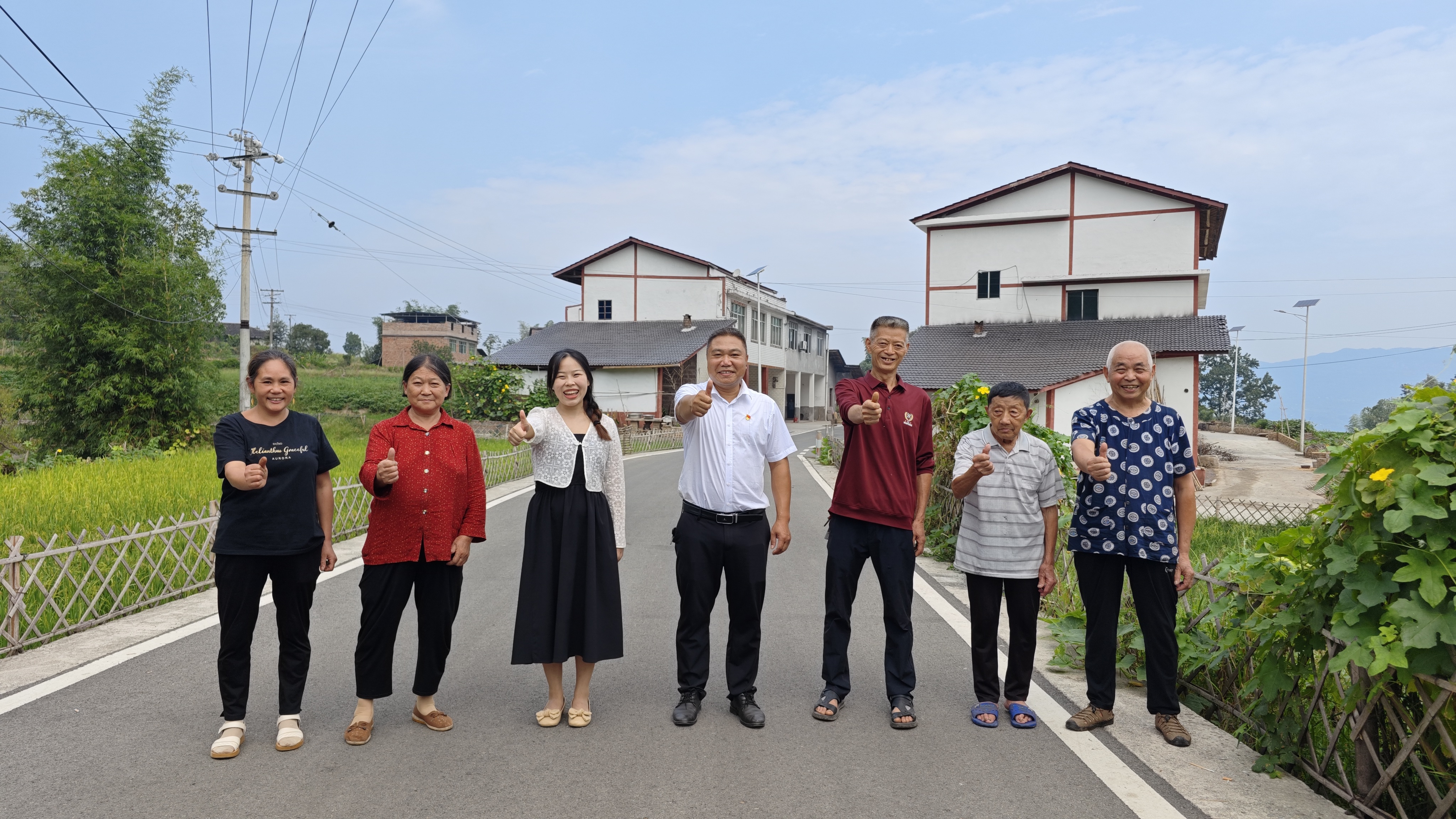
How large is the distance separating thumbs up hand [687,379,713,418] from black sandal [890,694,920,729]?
1716 mm

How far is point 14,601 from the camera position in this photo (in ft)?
18.4

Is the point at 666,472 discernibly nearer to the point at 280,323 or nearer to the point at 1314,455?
the point at 1314,455

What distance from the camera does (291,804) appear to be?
342cm

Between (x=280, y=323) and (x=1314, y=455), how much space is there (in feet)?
280

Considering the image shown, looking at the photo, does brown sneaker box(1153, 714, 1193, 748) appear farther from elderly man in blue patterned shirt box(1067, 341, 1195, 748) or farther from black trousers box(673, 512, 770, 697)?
black trousers box(673, 512, 770, 697)

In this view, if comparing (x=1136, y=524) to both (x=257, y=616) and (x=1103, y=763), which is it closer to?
(x=1103, y=763)

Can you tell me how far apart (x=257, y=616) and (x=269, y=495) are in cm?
61

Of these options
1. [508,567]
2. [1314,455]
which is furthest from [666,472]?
[1314,455]

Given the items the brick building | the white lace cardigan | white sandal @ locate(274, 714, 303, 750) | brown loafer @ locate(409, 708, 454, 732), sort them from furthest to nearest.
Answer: the brick building, the white lace cardigan, brown loafer @ locate(409, 708, 454, 732), white sandal @ locate(274, 714, 303, 750)

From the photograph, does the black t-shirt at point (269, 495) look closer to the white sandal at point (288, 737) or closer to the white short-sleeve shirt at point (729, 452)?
the white sandal at point (288, 737)

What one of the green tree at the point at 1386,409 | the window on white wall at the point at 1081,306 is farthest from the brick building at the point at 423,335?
the green tree at the point at 1386,409

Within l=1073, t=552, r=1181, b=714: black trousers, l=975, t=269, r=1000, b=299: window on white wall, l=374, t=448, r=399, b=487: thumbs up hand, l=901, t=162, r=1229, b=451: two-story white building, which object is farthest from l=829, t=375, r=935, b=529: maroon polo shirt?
l=975, t=269, r=1000, b=299: window on white wall

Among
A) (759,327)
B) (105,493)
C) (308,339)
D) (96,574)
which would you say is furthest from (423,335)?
(96,574)

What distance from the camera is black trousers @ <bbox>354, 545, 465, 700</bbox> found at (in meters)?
4.23
